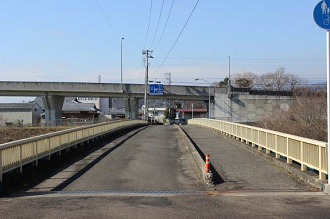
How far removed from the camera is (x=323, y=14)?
8.95 meters

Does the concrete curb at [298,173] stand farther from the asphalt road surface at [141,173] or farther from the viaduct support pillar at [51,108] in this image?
the viaduct support pillar at [51,108]

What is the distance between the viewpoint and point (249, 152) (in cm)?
1669

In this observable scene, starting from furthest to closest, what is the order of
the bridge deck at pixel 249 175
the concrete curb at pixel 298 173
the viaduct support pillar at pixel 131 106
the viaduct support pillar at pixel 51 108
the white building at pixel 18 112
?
A: the white building at pixel 18 112
the viaduct support pillar at pixel 131 106
the viaduct support pillar at pixel 51 108
the bridge deck at pixel 249 175
the concrete curb at pixel 298 173

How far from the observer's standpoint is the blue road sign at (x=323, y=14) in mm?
8906

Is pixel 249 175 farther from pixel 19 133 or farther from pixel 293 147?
pixel 19 133

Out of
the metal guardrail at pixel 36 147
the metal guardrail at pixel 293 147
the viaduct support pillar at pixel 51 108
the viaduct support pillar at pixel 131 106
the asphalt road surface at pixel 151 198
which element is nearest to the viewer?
the asphalt road surface at pixel 151 198

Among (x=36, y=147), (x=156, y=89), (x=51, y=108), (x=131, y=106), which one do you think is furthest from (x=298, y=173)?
Result: (x=131, y=106)

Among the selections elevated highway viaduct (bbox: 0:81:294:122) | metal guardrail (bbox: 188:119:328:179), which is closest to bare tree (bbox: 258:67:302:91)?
elevated highway viaduct (bbox: 0:81:294:122)

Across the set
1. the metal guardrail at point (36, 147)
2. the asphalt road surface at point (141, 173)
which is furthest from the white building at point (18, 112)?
the asphalt road surface at point (141, 173)

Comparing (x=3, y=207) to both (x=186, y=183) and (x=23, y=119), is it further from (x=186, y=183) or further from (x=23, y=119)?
(x=23, y=119)

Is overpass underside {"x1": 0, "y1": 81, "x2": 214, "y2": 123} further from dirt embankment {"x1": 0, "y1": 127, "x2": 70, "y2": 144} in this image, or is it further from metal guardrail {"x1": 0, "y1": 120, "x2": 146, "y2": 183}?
metal guardrail {"x1": 0, "y1": 120, "x2": 146, "y2": 183}

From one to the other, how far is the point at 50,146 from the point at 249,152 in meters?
8.44

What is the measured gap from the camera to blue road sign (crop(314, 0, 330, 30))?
29.2 ft

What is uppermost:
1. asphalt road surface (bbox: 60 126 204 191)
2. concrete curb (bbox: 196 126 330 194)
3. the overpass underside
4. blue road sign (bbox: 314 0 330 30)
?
the overpass underside
